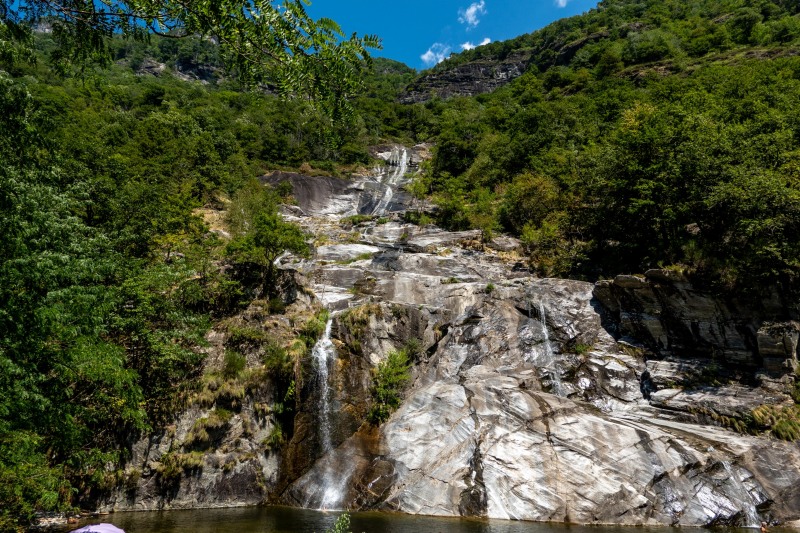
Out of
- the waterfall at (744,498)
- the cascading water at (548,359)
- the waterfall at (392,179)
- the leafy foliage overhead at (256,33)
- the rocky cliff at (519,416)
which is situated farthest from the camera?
the waterfall at (392,179)

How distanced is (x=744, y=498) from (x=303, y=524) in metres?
12.7

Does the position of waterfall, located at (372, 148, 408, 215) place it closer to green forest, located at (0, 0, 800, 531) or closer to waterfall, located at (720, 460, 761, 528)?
green forest, located at (0, 0, 800, 531)

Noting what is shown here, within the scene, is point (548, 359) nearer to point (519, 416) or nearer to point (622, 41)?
point (519, 416)

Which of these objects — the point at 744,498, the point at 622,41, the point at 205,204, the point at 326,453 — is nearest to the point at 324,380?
the point at 326,453

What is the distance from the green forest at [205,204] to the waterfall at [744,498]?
778 centimetres

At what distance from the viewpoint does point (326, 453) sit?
50.3 ft

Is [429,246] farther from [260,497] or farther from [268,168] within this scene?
[268,168]

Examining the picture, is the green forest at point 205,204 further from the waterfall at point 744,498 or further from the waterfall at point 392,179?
the waterfall at point 744,498

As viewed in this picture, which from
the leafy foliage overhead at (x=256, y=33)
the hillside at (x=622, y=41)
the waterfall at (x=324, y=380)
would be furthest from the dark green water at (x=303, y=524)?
the hillside at (x=622, y=41)

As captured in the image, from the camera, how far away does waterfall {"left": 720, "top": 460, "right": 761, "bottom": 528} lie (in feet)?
39.1

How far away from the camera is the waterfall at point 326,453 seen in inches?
552

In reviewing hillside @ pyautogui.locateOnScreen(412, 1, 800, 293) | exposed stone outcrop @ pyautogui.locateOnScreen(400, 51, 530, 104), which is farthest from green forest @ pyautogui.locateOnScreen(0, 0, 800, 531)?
exposed stone outcrop @ pyautogui.locateOnScreen(400, 51, 530, 104)

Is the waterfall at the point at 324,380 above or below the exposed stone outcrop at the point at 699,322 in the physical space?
below

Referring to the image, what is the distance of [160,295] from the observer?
661 inches
